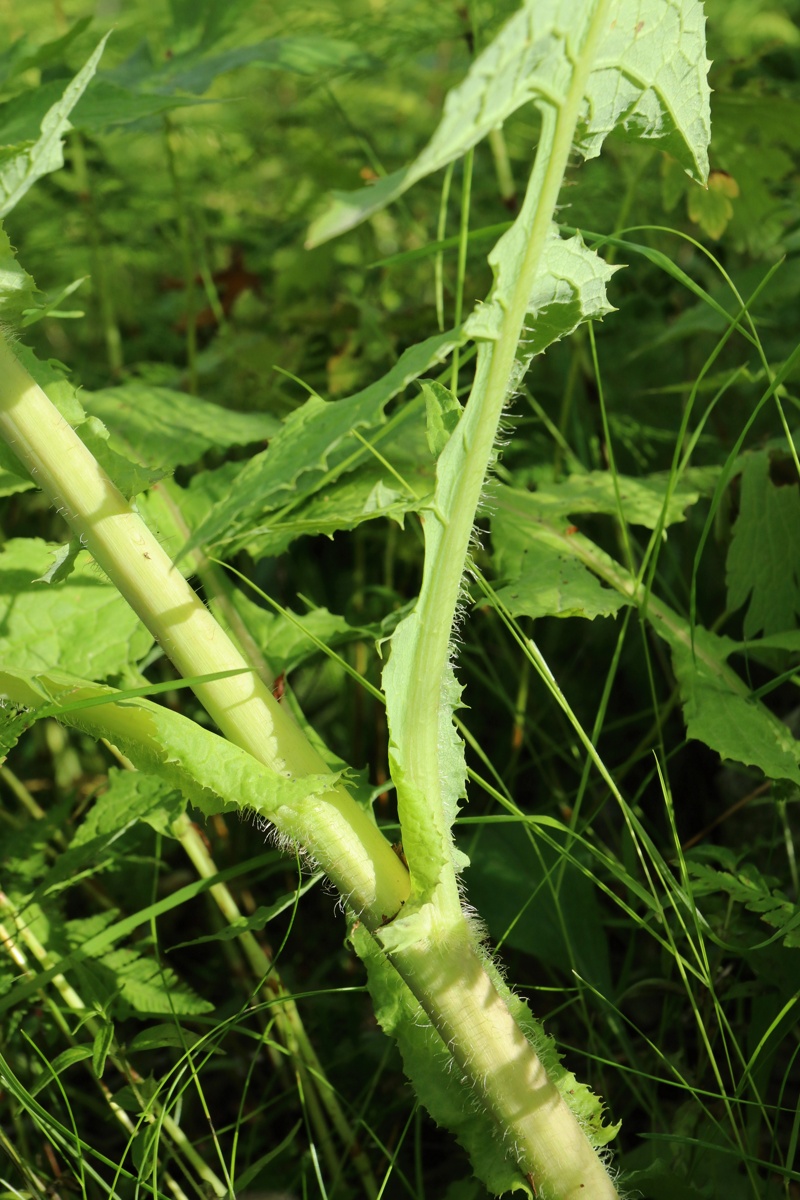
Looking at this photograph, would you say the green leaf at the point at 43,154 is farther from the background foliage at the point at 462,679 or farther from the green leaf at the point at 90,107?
the green leaf at the point at 90,107

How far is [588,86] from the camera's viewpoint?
0.55 m

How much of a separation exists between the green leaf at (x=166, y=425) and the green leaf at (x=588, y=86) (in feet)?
2.16

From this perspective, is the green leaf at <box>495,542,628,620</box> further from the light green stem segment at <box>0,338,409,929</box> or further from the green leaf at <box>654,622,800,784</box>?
the light green stem segment at <box>0,338,409,929</box>

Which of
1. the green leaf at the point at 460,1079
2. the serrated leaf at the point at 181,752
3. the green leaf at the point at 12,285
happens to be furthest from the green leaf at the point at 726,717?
the green leaf at the point at 12,285

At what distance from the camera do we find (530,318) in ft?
2.05

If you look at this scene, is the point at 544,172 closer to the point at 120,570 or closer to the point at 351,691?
the point at 120,570

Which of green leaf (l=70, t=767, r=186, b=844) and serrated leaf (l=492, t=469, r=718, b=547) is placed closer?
green leaf (l=70, t=767, r=186, b=844)

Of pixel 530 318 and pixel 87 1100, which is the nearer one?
pixel 530 318

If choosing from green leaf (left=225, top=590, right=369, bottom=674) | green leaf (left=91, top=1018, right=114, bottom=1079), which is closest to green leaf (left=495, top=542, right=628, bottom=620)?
green leaf (left=225, top=590, right=369, bottom=674)

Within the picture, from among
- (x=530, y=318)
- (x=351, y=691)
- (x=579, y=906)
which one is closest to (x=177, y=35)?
(x=351, y=691)

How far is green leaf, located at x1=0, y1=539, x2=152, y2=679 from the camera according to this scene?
991mm

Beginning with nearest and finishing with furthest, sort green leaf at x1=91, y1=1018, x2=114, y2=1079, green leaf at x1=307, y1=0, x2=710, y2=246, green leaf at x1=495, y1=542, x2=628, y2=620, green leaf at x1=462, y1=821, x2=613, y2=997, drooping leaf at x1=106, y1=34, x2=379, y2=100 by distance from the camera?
1. green leaf at x1=307, y1=0, x2=710, y2=246
2. green leaf at x1=91, y1=1018, x2=114, y2=1079
3. green leaf at x1=495, y1=542, x2=628, y2=620
4. green leaf at x1=462, y1=821, x2=613, y2=997
5. drooping leaf at x1=106, y1=34, x2=379, y2=100

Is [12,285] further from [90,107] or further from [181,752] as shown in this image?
[90,107]

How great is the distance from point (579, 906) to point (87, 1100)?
0.54m
